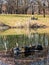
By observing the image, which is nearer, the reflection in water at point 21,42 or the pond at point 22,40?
the reflection in water at point 21,42

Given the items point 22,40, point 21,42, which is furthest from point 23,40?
point 21,42

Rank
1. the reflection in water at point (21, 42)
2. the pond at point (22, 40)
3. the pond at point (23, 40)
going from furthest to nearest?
the pond at point (22, 40)
the reflection in water at point (21, 42)
the pond at point (23, 40)

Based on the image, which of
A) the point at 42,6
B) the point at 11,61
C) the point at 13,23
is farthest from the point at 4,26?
the point at 11,61

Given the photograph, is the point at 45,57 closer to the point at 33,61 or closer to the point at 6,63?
the point at 33,61

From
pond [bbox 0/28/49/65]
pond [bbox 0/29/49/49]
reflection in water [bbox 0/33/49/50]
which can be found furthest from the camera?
pond [bbox 0/29/49/49]

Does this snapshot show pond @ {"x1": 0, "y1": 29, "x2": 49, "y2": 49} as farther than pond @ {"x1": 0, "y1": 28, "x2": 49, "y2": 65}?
Yes

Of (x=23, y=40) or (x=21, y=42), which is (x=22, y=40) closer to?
(x=23, y=40)

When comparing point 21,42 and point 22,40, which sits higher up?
point 21,42

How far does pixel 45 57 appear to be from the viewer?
929 inches

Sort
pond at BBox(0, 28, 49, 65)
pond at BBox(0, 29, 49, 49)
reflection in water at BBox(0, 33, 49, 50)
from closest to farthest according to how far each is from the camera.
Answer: pond at BBox(0, 28, 49, 65), reflection in water at BBox(0, 33, 49, 50), pond at BBox(0, 29, 49, 49)

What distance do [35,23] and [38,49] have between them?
3593 centimetres

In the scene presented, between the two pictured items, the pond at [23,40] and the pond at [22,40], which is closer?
the pond at [23,40]

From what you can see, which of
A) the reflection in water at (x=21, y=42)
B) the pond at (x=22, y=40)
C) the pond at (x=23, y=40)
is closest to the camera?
the pond at (x=23, y=40)

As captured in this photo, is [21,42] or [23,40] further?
[23,40]
